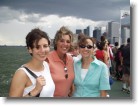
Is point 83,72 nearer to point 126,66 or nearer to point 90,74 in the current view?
point 90,74

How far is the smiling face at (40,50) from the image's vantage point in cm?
213

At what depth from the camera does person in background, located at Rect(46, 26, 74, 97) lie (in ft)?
7.22

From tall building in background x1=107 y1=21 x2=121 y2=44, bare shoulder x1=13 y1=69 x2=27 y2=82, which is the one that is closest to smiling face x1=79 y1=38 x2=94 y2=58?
tall building in background x1=107 y1=21 x2=121 y2=44

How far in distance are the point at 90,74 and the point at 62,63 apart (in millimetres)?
255

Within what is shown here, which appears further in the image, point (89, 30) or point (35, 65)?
point (89, 30)

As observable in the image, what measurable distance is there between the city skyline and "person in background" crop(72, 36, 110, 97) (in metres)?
0.37

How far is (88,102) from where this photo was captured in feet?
8.15

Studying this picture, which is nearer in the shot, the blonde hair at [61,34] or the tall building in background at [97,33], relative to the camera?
the blonde hair at [61,34]

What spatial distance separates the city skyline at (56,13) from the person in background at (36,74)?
1.45ft

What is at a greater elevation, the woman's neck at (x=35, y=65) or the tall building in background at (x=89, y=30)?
the tall building in background at (x=89, y=30)

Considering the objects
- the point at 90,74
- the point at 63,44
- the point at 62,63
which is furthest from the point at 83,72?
the point at 63,44

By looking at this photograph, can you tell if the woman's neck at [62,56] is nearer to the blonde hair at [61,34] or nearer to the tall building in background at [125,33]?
the blonde hair at [61,34]

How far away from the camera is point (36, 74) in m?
2.07

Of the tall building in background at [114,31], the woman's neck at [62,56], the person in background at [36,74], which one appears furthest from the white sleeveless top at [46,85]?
the tall building in background at [114,31]
